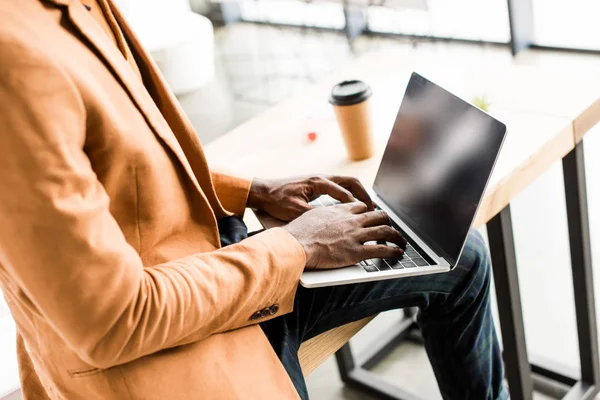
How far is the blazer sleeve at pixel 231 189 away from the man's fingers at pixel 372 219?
253mm

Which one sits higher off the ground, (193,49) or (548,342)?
(548,342)

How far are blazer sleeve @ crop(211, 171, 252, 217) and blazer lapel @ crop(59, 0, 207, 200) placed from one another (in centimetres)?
25

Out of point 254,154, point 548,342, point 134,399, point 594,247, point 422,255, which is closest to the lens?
point 134,399

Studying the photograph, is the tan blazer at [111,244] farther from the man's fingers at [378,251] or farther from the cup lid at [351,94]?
the cup lid at [351,94]

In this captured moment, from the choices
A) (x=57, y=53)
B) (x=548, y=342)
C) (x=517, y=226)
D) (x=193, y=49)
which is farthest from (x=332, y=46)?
(x=57, y=53)

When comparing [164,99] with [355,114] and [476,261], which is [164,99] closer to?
[355,114]

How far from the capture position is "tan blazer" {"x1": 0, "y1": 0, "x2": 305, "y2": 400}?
728mm

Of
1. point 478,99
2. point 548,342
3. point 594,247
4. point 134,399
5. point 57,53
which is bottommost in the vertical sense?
point 548,342

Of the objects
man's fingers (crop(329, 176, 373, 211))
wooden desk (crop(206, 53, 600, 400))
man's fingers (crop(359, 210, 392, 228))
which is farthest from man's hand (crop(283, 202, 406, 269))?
wooden desk (crop(206, 53, 600, 400))

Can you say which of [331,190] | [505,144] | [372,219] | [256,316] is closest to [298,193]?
[331,190]

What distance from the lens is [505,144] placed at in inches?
50.8

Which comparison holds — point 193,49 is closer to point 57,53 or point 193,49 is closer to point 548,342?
point 548,342

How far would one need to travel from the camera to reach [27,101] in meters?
0.72

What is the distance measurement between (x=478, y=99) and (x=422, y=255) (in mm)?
452
